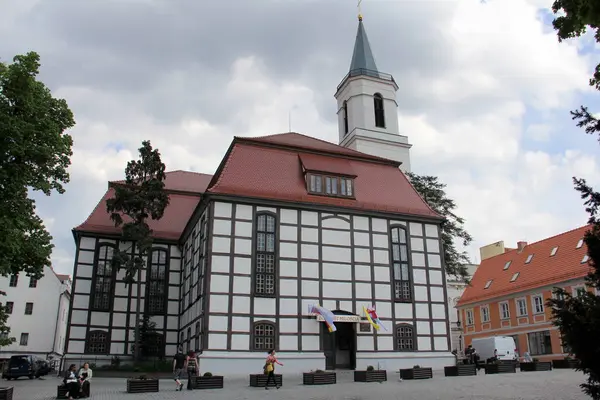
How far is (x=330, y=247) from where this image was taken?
29.8m

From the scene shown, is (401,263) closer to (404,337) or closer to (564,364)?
(404,337)

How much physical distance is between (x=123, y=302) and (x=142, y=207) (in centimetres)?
633

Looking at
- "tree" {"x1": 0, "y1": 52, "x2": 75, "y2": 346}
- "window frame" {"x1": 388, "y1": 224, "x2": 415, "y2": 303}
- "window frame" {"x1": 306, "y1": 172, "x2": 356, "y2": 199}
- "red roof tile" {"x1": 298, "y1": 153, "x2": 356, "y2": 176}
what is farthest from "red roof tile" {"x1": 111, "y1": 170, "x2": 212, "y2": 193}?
"tree" {"x1": 0, "y1": 52, "x2": 75, "y2": 346}

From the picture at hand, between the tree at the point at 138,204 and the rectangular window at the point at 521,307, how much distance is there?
28.9m

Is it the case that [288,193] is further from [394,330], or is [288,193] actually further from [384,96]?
[384,96]

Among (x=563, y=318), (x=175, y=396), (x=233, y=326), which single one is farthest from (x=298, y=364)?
(x=563, y=318)

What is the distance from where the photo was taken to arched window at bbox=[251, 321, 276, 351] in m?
26.8

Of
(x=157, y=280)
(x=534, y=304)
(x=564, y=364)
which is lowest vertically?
(x=564, y=364)

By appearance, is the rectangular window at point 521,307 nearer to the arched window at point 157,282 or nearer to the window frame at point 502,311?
the window frame at point 502,311

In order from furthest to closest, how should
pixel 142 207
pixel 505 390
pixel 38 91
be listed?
pixel 142 207 → pixel 38 91 → pixel 505 390

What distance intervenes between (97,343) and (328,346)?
566 inches

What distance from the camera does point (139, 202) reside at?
32781 mm

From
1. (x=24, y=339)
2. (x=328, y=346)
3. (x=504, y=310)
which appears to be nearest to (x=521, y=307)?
(x=504, y=310)

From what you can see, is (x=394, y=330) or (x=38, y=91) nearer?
(x=38, y=91)
